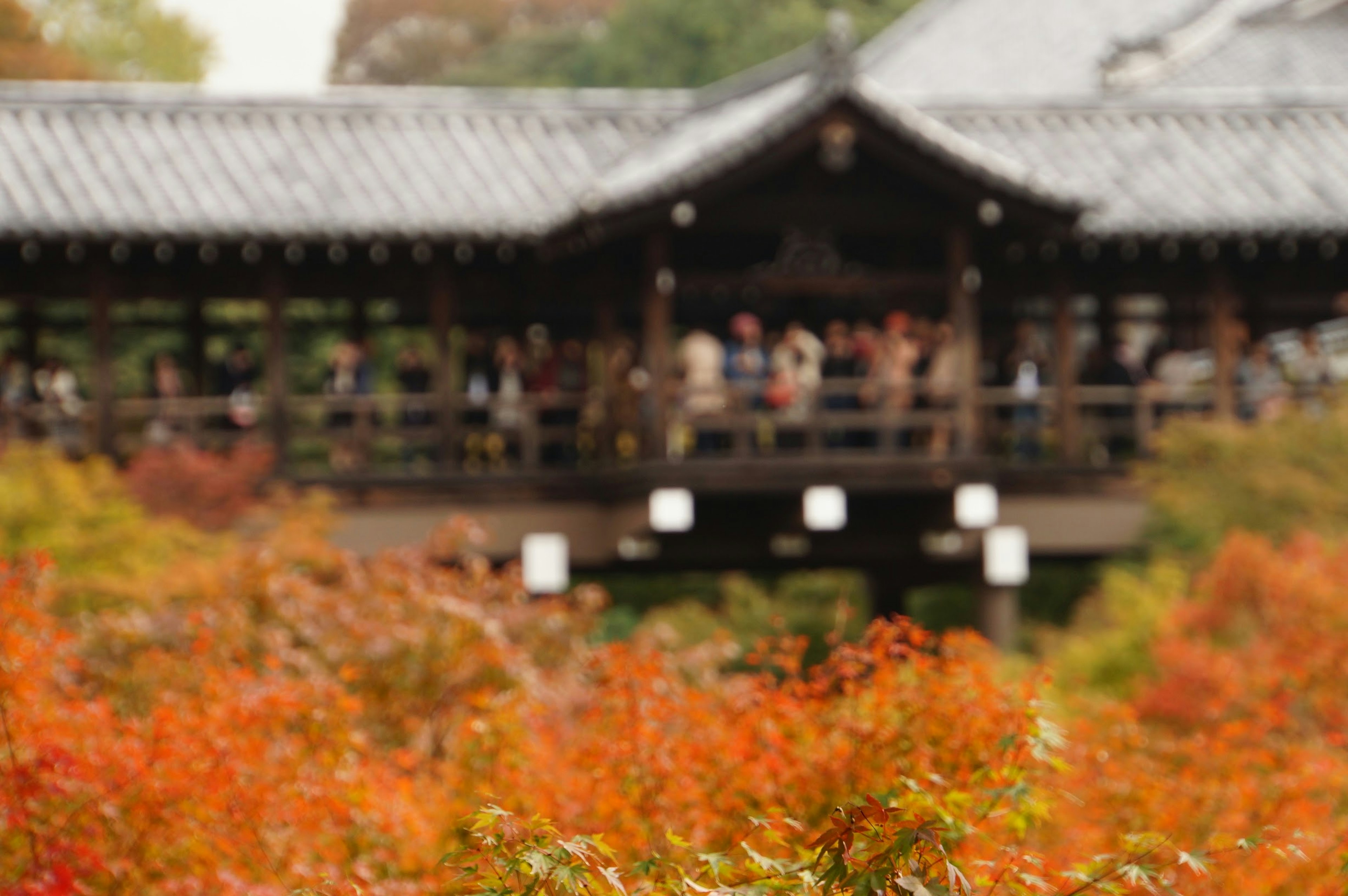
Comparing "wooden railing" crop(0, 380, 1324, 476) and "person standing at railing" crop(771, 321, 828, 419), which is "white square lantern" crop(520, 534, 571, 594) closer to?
"wooden railing" crop(0, 380, 1324, 476)

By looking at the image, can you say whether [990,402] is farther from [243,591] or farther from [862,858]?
[862,858]

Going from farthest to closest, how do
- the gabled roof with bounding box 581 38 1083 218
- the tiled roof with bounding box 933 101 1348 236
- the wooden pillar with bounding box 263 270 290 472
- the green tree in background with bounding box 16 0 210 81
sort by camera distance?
the green tree in background with bounding box 16 0 210 81
the tiled roof with bounding box 933 101 1348 236
the wooden pillar with bounding box 263 270 290 472
the gabled roof with bounding box 581 38 1083 218

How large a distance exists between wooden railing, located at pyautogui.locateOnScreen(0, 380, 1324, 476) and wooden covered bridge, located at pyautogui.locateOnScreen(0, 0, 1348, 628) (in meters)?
0.04

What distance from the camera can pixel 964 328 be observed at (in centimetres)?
1703

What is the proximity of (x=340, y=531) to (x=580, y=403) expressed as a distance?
2.35m

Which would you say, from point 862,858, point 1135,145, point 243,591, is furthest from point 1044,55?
point 862,858

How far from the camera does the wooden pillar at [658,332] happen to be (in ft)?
54.4

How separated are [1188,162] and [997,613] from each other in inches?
193

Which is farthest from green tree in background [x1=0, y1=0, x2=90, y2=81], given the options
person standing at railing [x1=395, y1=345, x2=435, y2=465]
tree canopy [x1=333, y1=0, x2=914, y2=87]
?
person standing at railing [x1=395, y1=345, x2=435, y2=465]

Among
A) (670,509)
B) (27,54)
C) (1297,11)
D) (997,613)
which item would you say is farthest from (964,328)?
(27,54)

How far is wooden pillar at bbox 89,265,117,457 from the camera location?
17250 mm

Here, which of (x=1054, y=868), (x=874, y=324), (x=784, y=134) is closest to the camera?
(x=1054, y=868)

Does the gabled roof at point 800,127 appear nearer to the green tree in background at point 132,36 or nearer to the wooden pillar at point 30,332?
the wooden pillar at point 30,332

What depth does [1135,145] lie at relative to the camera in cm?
1995
